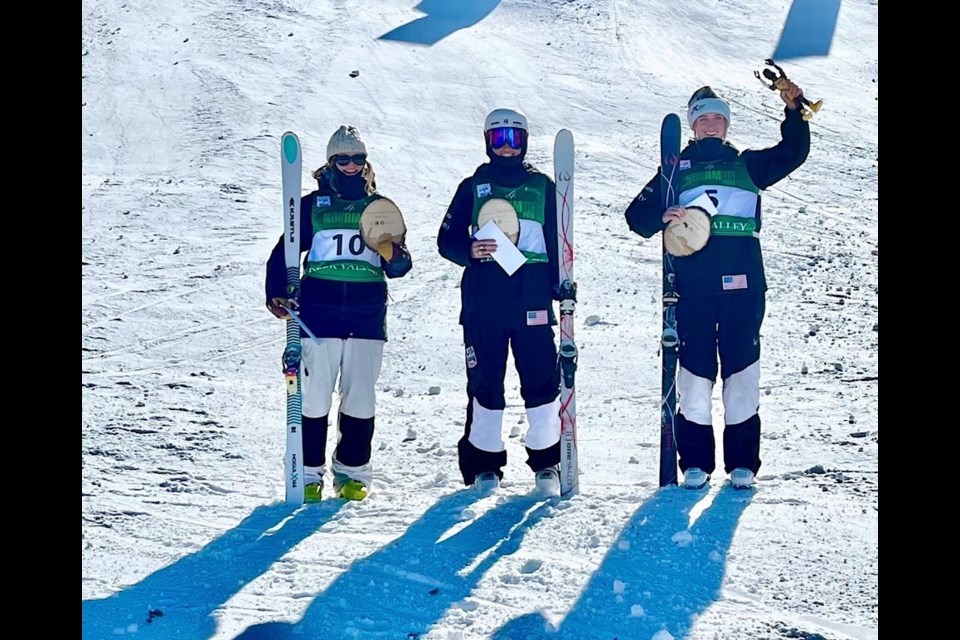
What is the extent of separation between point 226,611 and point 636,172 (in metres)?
12.7

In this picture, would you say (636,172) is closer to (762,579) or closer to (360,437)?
(360,437)

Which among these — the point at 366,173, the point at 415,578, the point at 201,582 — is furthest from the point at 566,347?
the point at 201,582

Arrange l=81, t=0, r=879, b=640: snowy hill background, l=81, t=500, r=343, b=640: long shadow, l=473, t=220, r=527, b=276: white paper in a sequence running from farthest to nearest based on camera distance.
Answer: l=473, t=220, r=527, b=276: white paper
l=81, t=0, r=879, b=640: snowy hill background
l=81, t=500, r=343, b=640: long shadow

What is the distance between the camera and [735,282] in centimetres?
707

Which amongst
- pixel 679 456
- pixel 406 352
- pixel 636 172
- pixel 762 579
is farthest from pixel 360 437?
pixel 636 172

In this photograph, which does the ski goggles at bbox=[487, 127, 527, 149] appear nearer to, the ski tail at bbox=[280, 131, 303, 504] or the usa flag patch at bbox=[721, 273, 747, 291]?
the ski tail at bbox=[280, 131, 303, 504]

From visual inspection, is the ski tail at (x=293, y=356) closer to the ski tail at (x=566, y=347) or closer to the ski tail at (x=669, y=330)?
the ski tail at (x=566, y=347)

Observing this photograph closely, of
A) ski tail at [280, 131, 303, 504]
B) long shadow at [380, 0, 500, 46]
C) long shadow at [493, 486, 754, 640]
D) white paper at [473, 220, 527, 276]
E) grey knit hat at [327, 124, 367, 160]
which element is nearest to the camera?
long shadow at [493, 486, 754, 640]

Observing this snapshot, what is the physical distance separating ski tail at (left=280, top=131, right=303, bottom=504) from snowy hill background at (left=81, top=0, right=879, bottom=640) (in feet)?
0.68

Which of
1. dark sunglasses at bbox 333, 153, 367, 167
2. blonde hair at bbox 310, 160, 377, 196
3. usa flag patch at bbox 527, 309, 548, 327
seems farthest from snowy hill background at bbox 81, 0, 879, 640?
dark sunglasses at bbox 333, 153, 367, 167

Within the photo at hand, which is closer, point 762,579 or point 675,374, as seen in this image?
point 762,579

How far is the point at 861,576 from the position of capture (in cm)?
575

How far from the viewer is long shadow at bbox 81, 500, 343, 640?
5.43 metres
